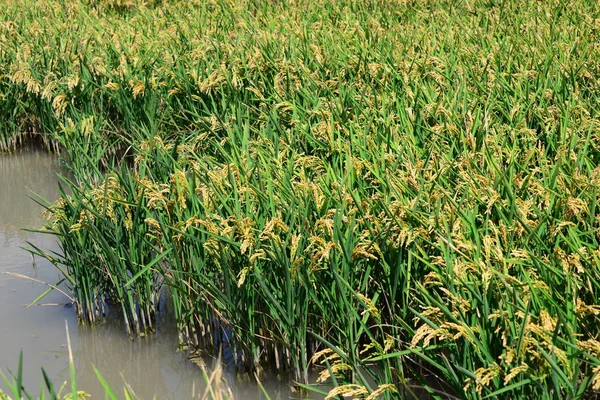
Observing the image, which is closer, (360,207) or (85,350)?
(360,207)

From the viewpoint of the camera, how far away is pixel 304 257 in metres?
2.86

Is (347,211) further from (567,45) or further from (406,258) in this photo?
(567,45)

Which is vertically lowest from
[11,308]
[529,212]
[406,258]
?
[11,308]

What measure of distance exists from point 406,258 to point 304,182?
0.50m

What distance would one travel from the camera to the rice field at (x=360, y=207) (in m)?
2.50

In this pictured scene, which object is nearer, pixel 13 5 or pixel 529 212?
pixel 529 212

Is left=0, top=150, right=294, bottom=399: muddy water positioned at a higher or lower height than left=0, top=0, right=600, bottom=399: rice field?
lower

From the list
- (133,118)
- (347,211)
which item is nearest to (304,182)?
(347,211)

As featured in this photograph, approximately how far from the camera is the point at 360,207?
3020 mm

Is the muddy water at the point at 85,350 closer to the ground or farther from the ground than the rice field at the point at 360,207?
closer to the ground

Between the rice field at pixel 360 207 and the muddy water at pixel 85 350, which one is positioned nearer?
the rice field at pixel 360 207

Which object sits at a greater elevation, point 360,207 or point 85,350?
point 360,207

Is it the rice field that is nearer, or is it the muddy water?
the rice field

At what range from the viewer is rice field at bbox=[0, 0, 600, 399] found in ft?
8.21
